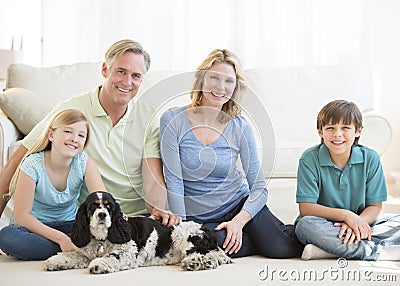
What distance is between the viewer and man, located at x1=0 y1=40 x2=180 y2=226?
7.77ft

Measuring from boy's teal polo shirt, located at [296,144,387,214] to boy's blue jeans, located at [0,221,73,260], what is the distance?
873mm

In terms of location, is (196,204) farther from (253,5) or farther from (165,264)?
(253,5)

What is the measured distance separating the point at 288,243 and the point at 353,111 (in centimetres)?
52

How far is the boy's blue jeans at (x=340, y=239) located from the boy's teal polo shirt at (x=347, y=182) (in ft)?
0.34

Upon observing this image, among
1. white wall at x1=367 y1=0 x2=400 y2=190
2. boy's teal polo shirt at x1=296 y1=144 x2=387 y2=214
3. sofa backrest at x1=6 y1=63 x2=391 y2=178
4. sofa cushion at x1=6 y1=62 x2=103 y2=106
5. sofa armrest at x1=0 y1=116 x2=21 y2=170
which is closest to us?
boy's teal polo shirt at x1=296 y1=144 x2=387 y2=214

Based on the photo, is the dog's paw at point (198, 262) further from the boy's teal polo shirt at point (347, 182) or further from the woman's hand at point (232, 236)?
the boy's teal polo shirt at point (347, 182)

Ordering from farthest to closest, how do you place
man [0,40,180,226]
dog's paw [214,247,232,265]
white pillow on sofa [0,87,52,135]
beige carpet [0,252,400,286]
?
white pillow on sofa [0,87,52,135] < man [0,40,180,226] < dog's paw [214,247,232,265] < beige carpet [0,252,400,286]

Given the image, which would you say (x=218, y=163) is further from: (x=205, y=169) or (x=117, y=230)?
(x=117, y=230)

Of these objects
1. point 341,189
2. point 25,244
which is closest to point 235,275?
point 341,189

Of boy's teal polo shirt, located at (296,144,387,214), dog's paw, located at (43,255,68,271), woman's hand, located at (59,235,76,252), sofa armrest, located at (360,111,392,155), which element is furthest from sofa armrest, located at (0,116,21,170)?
sofa armrest, located at (360,111,392,155)

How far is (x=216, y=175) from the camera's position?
Answer: 2.32 meters

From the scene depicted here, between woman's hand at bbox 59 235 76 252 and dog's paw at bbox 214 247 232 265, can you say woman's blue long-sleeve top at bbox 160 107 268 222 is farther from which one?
woman's hand at bbox 59 235 76 252

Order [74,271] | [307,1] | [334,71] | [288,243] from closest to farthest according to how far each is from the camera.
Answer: [74,271], [288,243], [334,71], [307,1]

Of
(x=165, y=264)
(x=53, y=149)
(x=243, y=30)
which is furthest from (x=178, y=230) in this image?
(x=243, y=30)
